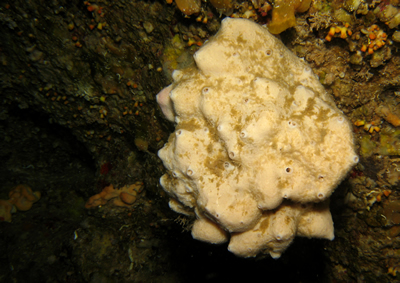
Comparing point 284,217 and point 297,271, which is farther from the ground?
point 284,217

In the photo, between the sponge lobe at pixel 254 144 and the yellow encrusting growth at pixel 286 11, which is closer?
the sponge lobe at pixel 254 144

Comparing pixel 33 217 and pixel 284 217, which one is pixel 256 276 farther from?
pixel 33 217

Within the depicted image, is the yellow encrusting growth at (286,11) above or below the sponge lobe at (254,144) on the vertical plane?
above

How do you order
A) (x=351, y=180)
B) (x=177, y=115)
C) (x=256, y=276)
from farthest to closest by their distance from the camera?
(x=256, y=276) → (x=351, y=180) → (x=177, y=115)

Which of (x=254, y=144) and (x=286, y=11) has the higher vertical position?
(x=286, y=11)

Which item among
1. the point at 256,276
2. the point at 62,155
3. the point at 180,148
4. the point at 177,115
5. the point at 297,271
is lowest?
the point at 62,155

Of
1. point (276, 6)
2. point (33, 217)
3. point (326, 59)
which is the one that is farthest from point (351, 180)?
point (33, 217)

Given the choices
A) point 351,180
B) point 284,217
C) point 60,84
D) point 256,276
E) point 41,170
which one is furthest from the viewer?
point 41,170

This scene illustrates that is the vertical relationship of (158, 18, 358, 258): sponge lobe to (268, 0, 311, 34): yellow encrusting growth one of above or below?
below

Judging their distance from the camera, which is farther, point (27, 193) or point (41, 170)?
point (41, 170)

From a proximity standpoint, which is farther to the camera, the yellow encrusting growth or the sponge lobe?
the yellow encrusting growth

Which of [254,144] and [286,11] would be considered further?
[286,11]
